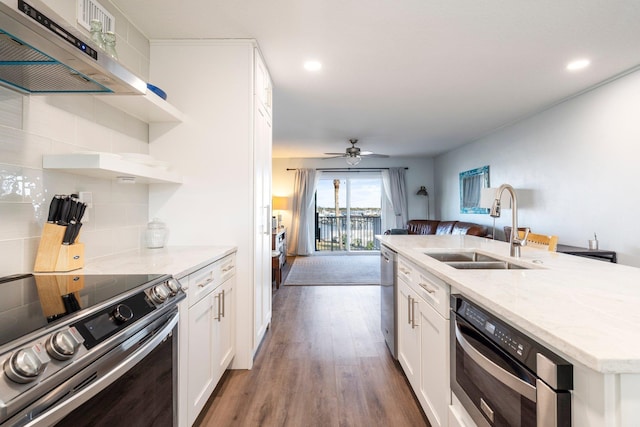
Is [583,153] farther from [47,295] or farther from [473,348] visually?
[47,295]

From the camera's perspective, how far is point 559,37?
7.21ft

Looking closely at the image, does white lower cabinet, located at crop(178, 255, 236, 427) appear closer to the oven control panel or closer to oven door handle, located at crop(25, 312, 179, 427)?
oven door handle, located at crop(25, 312, 179, 427)

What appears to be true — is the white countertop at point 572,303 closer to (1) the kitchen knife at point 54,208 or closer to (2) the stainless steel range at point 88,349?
(2) the stainless steel range at point 88,349

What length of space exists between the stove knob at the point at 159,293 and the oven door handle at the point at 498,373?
1.14 m

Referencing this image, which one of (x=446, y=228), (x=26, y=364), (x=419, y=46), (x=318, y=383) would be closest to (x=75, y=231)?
(x=26, y=364)

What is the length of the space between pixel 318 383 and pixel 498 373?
1.43 metres

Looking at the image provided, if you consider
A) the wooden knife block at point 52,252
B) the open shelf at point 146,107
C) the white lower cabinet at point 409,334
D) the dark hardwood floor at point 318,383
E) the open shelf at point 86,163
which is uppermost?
the open shelf at point 146,107

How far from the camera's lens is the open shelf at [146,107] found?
1664mm

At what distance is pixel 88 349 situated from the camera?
75 cm

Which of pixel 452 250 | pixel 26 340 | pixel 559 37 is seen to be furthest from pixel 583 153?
pixel 26 340

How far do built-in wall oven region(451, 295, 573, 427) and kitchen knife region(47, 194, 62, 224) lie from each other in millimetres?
1768

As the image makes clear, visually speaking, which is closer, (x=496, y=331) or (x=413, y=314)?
(x=496, y=331)

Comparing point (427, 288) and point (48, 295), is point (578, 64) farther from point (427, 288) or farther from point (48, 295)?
point (48, 295)

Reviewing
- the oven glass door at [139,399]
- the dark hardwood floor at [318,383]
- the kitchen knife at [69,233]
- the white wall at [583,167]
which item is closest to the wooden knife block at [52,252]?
the kitchen knife at [69,233]
